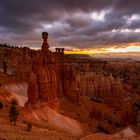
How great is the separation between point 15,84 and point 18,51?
2978cm

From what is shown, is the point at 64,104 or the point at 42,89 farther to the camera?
the point at 64,104

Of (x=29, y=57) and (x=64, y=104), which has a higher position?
(x=29, y=57)

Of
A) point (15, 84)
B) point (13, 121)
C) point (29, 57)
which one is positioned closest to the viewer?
point (13, 121)

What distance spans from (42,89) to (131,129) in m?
20.7

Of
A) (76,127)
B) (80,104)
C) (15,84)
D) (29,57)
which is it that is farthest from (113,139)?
(29,57)

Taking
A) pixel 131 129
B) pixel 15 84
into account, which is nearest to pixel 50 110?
pixel 131 129

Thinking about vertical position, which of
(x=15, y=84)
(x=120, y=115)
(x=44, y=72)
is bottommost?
(x=120, y=115)

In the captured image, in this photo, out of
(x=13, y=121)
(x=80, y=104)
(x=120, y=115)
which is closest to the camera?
(x=13, y=121)

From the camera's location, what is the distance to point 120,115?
222ft

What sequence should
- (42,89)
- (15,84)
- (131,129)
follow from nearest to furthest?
(42,89) < (131,129) < (15,84)

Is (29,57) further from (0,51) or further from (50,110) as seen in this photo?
(50,110)

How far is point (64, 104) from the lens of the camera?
5812 cm

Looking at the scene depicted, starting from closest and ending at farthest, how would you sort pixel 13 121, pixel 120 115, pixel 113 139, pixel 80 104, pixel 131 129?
1. pixel 113 139
2. pixel 13 121
3. pixel 131 129
4. pixel 80 104
5. pixel 120 115

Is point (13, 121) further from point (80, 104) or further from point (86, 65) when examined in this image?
point (86, 65)
